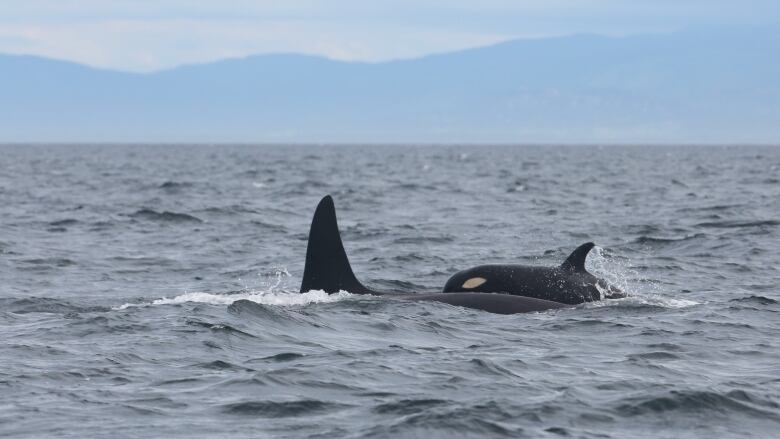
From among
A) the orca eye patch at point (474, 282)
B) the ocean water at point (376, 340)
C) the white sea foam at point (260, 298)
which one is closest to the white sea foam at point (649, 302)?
the ocean water at point (376, 340)

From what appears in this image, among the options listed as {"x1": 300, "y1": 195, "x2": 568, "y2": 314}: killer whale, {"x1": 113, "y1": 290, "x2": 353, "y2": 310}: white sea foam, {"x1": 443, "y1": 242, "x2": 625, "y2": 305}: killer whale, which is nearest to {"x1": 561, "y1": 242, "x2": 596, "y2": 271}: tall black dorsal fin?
{"x1": 443, "y1": 242, "x2": 625, "y2": 305}: killer whale

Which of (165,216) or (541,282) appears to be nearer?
(541,282)

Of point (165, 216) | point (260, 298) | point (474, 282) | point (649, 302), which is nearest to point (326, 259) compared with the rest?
point (260, 298)

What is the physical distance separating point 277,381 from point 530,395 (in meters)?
2.06

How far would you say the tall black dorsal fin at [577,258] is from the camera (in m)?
15.5

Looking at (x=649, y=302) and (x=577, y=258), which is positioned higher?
(x=577, y=258)

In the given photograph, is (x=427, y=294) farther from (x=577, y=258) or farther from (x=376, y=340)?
(x=376, y=340)

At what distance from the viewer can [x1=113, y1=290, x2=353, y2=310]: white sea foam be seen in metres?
15.6

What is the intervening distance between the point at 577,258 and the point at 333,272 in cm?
286

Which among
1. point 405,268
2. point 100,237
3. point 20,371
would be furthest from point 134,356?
point 100,237

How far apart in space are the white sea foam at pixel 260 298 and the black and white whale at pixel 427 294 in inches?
5.2

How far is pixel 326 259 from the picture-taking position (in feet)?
52.0

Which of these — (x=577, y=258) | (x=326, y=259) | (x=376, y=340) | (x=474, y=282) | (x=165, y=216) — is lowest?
(x=165, y=216)

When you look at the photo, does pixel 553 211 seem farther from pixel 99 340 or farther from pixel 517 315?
pixel 99 340
